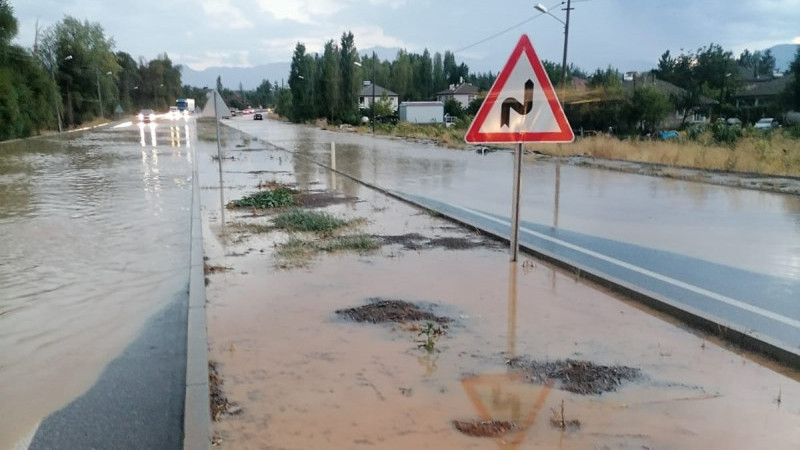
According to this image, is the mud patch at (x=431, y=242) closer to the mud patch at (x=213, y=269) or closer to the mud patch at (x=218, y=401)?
the mud patch at (x=213, y=269)

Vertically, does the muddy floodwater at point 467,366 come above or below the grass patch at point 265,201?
below

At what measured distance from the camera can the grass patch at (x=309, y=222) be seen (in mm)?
9891

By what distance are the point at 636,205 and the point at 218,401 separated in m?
10.9

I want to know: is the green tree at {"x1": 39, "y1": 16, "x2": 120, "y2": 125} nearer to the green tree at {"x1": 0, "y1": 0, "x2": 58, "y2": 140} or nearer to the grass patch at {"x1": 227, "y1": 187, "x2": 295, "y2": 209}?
the green tree at {"x1": 0, "y1": 0, "x2": 58, "y2": 140}

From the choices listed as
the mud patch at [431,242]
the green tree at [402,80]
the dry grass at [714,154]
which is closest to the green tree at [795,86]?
the dry grass at [714,154]

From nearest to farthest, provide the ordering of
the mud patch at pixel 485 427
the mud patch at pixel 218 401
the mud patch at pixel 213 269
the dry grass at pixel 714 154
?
the mud patch at pixel 485 427 → the mud patch at pixel 218 401 → the mud patch at pixel 213 269 → the dry grass at pixel 714 154

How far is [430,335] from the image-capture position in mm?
5297

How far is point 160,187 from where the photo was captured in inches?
624

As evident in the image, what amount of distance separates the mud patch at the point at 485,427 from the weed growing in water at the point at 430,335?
1.16 meters

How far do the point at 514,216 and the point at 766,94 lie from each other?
255ft

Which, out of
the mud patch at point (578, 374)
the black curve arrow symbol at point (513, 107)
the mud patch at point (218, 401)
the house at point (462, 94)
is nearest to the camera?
the mud patch at point (218, 401)

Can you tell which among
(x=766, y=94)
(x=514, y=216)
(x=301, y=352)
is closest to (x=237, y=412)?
(x=301, y=352)

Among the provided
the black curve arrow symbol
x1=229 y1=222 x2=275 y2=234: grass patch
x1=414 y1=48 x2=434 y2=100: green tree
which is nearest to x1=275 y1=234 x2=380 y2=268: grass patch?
x1=229 y1=222 x2=275 y2=234: grass patch

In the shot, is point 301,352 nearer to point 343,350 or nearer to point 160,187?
→ point 343,350
